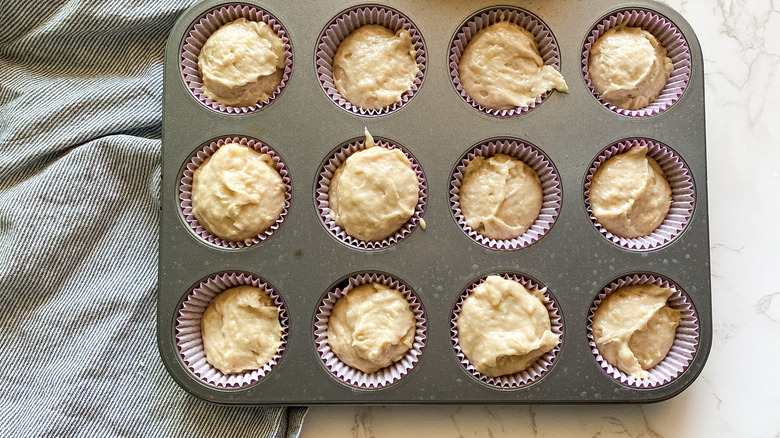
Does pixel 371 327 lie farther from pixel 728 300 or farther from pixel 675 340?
pixel 728 300

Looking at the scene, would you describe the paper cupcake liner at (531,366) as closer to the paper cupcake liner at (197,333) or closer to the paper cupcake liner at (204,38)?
the paper cupcake liner at (197,333)

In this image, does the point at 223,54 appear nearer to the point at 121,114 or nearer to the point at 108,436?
the point at 121,114

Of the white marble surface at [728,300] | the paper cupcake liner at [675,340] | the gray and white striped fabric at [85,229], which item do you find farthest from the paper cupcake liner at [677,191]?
the gray and white striped fabric at [85,229]

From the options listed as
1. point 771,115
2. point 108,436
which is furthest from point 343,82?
point 771,115

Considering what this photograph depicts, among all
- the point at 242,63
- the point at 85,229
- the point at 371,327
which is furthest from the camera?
the point at 85,229

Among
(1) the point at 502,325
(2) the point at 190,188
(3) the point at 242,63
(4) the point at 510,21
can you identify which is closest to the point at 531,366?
(1) the point at 502,325

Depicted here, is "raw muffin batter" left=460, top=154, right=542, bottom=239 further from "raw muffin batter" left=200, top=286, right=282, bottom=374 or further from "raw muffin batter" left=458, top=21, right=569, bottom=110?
"raw muffin batter" left=200, top=286, right=282, bottom=374
